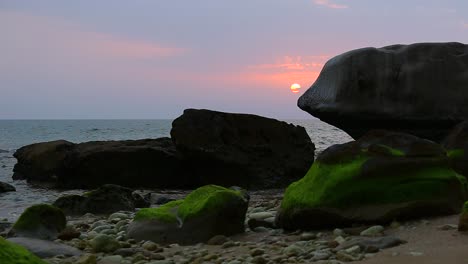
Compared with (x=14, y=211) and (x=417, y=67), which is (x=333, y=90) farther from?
(x=14, y=211)

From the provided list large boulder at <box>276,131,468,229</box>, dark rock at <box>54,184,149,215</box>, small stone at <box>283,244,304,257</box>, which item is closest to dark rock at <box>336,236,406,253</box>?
small stone at <box>283,244,304,257</box>

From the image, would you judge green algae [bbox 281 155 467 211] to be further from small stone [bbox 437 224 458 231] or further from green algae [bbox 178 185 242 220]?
green algae [bbox 178 185 242 220]

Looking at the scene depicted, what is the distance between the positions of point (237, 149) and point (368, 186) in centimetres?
973

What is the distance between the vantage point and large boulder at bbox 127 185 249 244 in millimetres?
6738

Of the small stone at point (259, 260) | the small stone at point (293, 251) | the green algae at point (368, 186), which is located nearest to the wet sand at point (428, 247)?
the green algae at point (368, 186)

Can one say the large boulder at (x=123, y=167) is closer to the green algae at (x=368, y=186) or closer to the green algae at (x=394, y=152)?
the green algae at (x=368, y=186)

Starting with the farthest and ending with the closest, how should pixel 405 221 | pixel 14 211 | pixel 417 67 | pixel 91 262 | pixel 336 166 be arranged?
pixel 417 67, pixel 14 211, pixel 336 166, pixel 405 221, pixel 91 262

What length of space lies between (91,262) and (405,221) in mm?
3344

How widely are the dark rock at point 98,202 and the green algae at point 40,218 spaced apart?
8.64 feet

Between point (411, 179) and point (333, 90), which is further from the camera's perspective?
point (333, 90)

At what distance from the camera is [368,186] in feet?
21.2

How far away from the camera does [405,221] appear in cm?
633

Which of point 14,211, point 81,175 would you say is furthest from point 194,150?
point 14,211

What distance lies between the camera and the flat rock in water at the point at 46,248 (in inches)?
235
